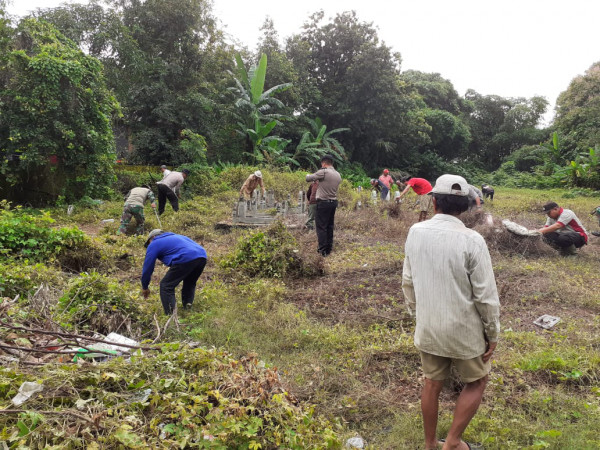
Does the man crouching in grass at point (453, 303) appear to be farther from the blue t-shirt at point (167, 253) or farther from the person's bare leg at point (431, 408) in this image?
the blue t-shirt at point (167, 253)

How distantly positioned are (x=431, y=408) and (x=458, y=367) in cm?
31

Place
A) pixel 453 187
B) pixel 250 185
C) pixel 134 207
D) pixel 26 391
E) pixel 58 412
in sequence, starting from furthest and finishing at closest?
1. pixel 250 185
2. pixel 134 207
3. pixel 453 187
4. pixel 26 391
5. pixel 58 412

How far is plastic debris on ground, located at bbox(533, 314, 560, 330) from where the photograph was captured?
14.2ft

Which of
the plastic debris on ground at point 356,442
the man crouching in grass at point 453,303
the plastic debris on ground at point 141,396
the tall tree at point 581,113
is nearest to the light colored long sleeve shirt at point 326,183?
the man crouching in grass at point 453,303

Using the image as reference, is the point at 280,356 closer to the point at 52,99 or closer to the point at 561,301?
the point at 561,301

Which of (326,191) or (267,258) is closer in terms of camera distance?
(267,258)

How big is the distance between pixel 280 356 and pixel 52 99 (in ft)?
32.9

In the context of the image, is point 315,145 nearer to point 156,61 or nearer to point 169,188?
point 156,61

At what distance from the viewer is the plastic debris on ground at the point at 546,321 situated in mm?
4340

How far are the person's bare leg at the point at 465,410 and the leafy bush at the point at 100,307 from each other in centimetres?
285

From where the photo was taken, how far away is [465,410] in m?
Answer: 2.38

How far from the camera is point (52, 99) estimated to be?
10539mm

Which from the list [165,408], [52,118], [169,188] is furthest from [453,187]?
[52,118]

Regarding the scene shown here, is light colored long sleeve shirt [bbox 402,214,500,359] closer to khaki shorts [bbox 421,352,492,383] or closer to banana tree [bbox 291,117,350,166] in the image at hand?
khaki shorts [bbox 421,352,492,383]
